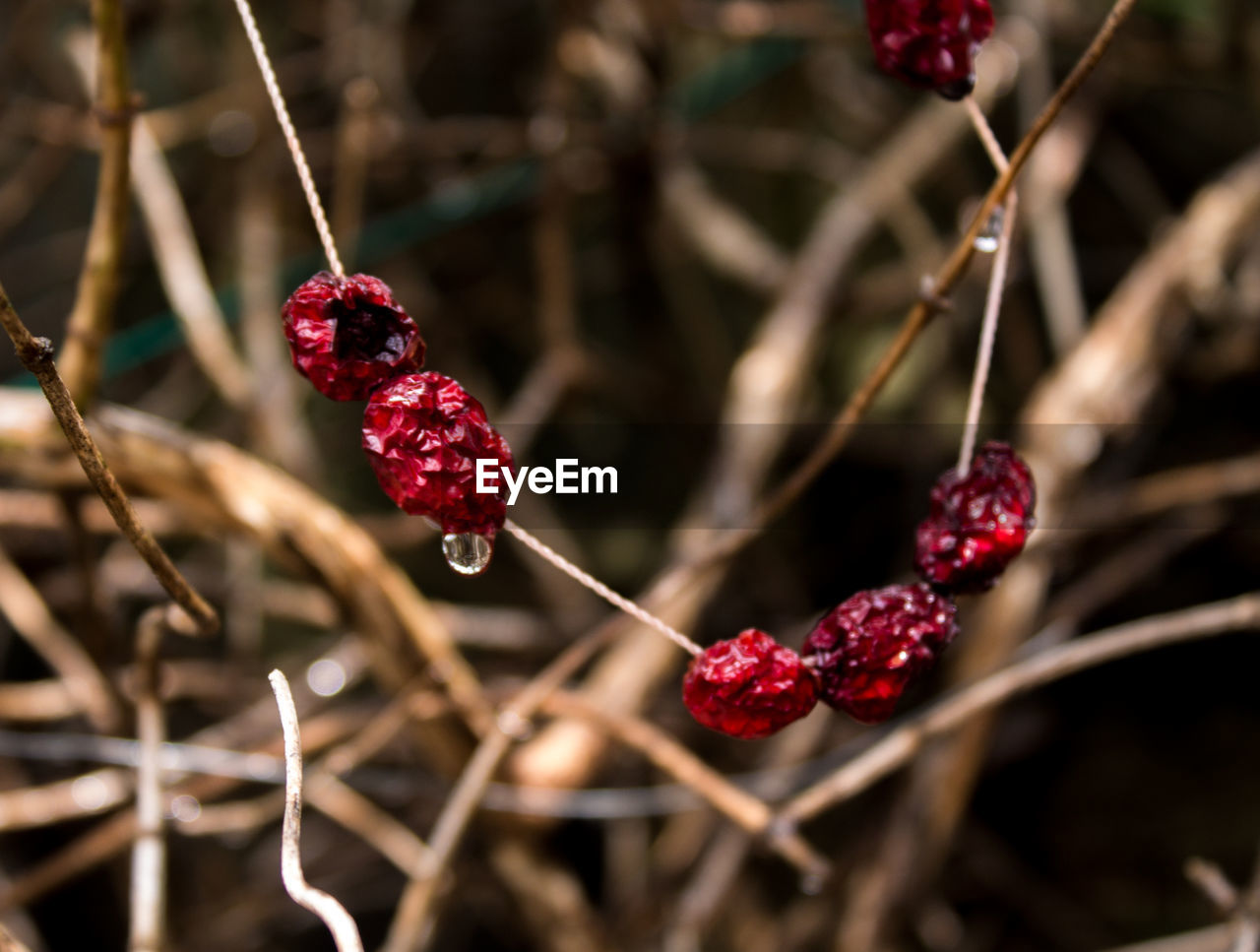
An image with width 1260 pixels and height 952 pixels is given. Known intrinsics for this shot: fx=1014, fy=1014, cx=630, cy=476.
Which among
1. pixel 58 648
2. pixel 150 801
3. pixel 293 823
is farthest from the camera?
pixel 58 648

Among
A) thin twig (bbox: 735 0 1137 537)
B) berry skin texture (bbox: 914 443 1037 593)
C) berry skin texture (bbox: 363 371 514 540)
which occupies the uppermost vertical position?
thin twig (bbox: 735 0 1137 537)

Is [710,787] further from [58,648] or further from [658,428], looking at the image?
[658,428]

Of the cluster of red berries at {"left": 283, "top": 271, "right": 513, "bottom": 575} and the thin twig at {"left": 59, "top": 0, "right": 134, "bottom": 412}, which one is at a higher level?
the thin twig at {"left": 59, "top": 0, "right": 134, "bottom": 412}

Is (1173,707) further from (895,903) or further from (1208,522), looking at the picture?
(895,903)

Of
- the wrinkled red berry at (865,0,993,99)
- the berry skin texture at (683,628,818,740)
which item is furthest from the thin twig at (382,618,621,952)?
the wrinkled red berry at (865,0,993,99)

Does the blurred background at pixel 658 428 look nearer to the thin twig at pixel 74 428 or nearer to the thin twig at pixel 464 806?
the thin twig at pixel 464 806

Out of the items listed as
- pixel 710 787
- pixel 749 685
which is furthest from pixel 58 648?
pixel 749 685

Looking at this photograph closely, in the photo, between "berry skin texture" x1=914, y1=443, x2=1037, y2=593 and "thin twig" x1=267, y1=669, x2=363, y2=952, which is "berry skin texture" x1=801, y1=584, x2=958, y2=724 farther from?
"thin twig" x1=267, y1=669, x2=363, y2=952
